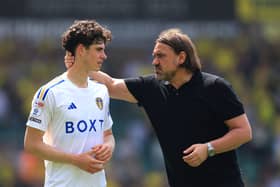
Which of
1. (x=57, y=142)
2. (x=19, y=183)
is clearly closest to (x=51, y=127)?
(x=57, y=142)

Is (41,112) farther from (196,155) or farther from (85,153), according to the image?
(196,155)

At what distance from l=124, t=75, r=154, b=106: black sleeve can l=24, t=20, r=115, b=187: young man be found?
1.87ft

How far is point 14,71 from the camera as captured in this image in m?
17.3

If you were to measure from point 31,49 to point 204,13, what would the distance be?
142 inches

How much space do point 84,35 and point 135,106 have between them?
10.5 meters

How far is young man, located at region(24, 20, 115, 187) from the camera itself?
20.6 ft

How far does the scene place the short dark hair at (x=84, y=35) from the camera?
253 inches

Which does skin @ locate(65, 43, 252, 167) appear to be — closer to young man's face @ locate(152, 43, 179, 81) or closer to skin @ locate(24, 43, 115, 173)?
young man's face @ locate(152, 43, 179, 81)

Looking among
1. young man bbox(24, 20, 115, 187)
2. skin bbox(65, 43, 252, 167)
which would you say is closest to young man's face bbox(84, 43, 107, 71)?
young man bbox(24, 20, 115, 187)

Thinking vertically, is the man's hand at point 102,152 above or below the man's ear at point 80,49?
below

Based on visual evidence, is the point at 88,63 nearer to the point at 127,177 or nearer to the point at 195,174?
the point at 195,174

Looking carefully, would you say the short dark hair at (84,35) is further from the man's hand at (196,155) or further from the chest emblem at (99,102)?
the man's hand at (196,155)

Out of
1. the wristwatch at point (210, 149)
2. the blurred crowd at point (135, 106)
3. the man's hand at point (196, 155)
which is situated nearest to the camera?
the man's hand at point (196, 155)

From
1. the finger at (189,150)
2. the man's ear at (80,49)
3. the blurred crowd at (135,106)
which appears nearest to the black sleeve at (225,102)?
the finger at (189,150)
